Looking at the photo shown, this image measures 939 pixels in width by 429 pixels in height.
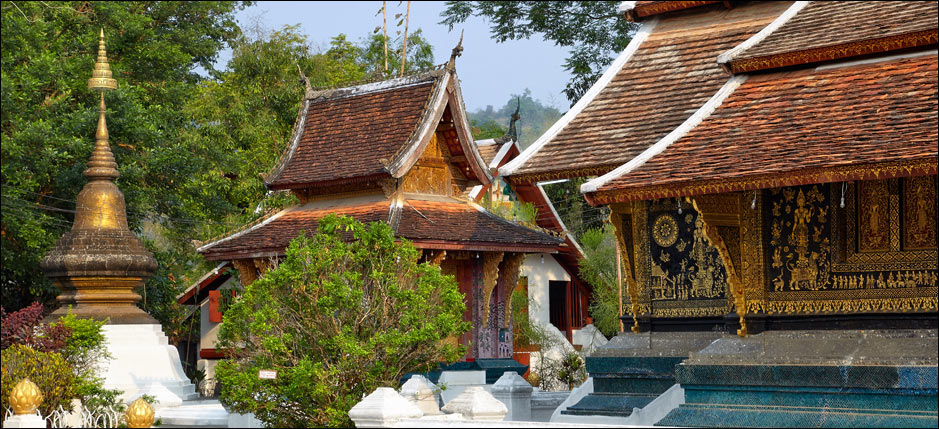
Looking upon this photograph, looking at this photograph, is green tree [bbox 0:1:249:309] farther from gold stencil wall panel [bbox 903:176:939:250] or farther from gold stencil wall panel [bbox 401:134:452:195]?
gold stencil wall panel [bbox 903:176:939:250]

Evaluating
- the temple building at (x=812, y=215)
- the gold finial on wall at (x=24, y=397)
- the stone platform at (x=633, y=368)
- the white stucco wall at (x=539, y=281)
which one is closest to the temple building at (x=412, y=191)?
the stone platform at (x=633, y=368)

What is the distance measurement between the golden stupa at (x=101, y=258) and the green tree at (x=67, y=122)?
1974 mm

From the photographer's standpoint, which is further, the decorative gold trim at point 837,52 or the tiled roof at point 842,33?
the tiled roof at point 842,33

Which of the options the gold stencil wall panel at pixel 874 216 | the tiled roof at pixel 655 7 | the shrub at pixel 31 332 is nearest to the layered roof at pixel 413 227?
the shrub at pixel 31 332

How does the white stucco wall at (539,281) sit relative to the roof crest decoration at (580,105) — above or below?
below

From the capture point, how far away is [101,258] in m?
20.4

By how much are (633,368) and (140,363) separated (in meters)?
8.25

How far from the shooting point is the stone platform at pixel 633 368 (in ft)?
51.6

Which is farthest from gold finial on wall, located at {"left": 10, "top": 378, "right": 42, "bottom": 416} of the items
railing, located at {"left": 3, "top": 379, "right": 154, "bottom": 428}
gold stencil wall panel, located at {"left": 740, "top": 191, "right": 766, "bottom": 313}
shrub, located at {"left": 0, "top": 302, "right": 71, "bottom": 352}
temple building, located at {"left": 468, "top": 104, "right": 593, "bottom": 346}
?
temple building, located at {"left": 468, "top": 104, "right": 593, "bottom": 346}

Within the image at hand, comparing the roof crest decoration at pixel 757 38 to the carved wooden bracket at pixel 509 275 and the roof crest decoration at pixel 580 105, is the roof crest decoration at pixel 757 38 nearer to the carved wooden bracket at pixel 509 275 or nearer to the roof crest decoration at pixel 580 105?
the roof crest decoration at pixel 580 105

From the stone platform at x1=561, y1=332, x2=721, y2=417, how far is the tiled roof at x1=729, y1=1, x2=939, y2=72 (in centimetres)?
359

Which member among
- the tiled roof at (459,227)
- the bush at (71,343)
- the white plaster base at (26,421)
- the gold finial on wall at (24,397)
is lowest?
the white plaster base at (26,421)

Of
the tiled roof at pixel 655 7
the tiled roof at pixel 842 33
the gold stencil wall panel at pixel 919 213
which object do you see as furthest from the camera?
the tiled roof at pixel 655 7

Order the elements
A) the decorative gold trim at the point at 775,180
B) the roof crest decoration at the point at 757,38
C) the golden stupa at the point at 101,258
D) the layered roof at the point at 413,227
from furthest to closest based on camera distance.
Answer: the layered roof at the point at 413,227 < the golden stupa at the point at 101,258 < the roof crest decoration at the point at 757,38 < the decorative gold trim at the point at 775,180
